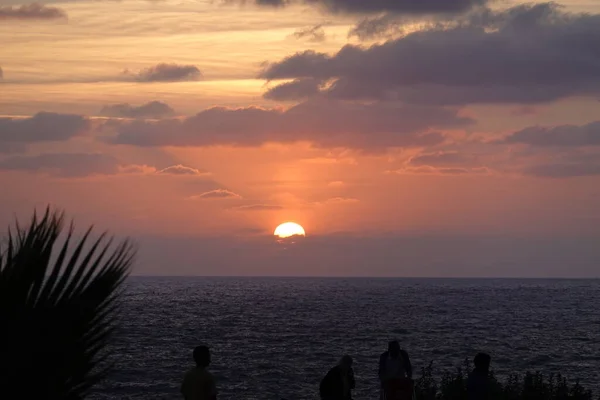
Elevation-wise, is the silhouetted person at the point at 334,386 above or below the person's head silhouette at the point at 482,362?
below

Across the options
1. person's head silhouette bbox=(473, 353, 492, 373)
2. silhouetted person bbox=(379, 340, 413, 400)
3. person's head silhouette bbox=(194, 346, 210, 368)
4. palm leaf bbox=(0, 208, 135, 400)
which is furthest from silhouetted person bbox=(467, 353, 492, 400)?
palm leaf bbox=(0, 208, 135, 400)

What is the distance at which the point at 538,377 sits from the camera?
1716cm

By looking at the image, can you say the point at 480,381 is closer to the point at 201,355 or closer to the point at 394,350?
the point at 394,350

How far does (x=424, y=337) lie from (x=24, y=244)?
180 feet

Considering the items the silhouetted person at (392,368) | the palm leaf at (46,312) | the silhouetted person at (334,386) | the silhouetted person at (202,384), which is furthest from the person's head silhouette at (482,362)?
the palm leaf at (46,312)

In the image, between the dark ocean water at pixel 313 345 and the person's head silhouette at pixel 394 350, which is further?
the dark ocean water at pixel 313 345

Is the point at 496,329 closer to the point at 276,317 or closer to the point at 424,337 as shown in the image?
the point at 424,337

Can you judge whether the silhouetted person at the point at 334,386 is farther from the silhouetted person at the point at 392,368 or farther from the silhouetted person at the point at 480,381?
the silhouetted person at the point at 480,381

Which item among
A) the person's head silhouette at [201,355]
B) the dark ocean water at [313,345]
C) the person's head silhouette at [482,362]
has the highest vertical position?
the person's head silhouette at [201,355]

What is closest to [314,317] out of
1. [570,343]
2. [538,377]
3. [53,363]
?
[570,343]

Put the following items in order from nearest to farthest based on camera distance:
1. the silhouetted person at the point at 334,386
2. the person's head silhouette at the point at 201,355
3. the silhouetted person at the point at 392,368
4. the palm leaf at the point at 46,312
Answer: the palm leaf at the point at 46,312 < the person's head silhouette at the point at 201,355 < the silhouetted person at the point at 334,386 < the silhouetted person at the point at 392,368

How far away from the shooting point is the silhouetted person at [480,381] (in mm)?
11695

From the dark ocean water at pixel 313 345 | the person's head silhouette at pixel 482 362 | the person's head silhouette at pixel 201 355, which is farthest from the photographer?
the dark ocean water at pixel 313 345

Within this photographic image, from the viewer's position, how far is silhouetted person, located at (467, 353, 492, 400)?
11695 millimetres
